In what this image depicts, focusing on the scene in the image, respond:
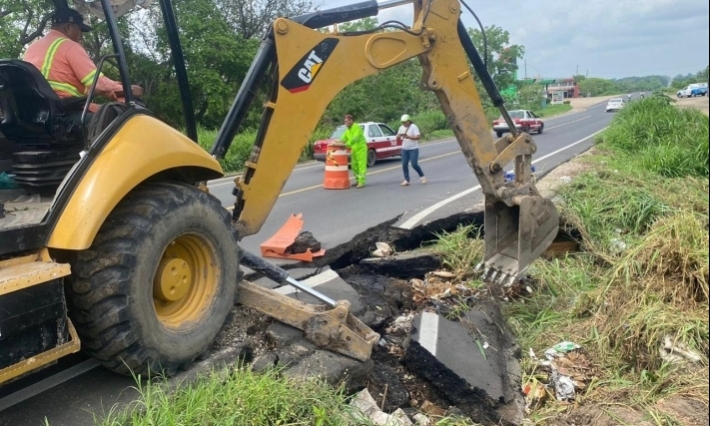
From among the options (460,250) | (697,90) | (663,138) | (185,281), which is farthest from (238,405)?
(663,138)

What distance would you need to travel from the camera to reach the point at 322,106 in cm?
477

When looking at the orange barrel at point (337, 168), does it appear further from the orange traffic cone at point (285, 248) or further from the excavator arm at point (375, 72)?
the excavator arm at point (375, 72)

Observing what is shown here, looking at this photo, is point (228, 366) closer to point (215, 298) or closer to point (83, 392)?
point (215, 298)

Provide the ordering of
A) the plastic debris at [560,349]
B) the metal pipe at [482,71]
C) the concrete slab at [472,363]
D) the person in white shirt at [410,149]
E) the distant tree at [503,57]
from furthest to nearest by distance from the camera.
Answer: the distant tree at [503,57] < the person in white shirt at [410,149] < the metal pipe at [482,71] < the plastic debris at [560,349] < the concrete slab at [472,363]

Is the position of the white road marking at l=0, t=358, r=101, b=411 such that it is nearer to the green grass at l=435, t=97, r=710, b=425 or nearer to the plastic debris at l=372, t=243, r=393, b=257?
the green grass at l=435, t=97, r=710, b=425

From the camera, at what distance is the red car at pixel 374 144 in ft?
65.3

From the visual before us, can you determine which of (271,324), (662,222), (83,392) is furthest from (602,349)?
(83,392)

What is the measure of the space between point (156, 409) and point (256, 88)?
2354 mm

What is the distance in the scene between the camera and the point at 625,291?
533 centimetres

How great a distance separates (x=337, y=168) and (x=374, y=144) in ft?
18.8

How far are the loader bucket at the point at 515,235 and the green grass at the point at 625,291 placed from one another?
35 centimetres

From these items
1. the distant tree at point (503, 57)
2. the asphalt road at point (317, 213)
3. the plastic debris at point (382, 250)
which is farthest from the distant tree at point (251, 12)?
the distant tree at point (503, 57)

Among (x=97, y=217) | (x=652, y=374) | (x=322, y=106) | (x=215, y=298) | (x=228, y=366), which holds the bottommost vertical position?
(x=652, y=374)

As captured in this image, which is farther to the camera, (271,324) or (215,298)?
(271,324)
